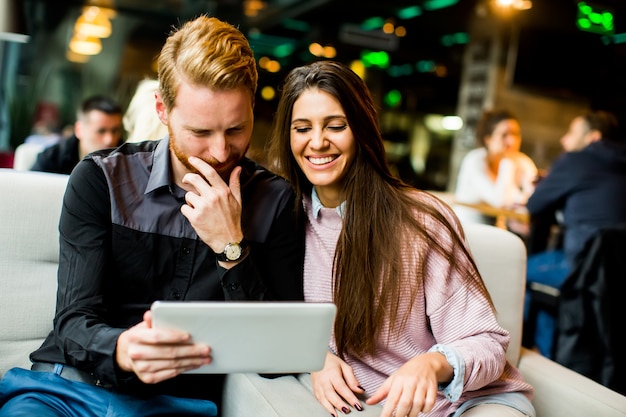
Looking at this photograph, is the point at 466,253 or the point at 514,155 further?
the point at 514,155

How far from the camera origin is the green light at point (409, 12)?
8863 mm

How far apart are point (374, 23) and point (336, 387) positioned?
9.43 m

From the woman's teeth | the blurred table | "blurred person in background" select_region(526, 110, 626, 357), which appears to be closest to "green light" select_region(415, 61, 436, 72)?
the blurred table

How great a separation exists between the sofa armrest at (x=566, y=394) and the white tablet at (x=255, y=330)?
0.82 m

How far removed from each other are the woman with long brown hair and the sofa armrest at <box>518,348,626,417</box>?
178 mm

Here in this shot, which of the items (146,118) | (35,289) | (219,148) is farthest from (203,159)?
(146,118)

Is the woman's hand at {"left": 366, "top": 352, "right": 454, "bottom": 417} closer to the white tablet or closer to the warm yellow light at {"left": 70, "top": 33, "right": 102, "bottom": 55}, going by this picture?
the white tablet

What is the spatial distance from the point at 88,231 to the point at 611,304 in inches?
92.0

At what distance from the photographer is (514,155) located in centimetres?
470

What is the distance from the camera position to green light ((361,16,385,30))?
975 centimetres

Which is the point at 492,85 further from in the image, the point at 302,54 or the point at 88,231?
the point at 88,231

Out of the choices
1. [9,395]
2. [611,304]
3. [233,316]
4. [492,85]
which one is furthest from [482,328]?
[492,85]

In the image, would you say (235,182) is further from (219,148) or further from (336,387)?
(336,387)

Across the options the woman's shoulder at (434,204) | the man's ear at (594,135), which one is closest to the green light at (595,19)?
the man's ear at (594,135)
